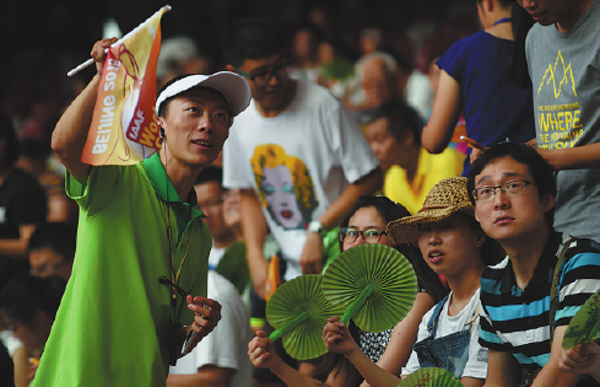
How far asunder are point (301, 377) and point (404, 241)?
65 centimetres

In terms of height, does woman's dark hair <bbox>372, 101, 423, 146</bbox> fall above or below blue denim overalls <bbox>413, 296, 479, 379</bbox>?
above

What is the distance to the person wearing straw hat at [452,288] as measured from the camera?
3.05m

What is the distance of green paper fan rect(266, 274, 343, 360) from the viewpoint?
3148mm

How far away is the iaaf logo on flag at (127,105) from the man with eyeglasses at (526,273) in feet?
3.57

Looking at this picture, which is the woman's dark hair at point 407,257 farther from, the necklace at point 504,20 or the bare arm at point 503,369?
the necklace at point 504,20

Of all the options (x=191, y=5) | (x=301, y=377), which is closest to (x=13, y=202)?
(x=301, y=377)

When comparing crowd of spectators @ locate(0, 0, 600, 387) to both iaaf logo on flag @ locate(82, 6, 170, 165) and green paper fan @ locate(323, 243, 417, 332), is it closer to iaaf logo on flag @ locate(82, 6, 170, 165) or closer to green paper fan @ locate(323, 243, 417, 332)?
green paper fan @ locate(323, 243, 417, 332)

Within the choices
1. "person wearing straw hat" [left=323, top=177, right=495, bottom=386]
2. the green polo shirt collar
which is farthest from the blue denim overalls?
the green polo shirt collar

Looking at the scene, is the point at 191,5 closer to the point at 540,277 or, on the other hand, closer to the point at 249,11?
the point at 249,11

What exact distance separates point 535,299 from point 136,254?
1284 millimetres

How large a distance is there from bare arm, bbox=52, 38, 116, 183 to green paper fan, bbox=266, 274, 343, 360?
81cm

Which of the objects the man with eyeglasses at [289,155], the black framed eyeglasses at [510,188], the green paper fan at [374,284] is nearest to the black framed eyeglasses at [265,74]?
the man with eyeglasses at [289,155]

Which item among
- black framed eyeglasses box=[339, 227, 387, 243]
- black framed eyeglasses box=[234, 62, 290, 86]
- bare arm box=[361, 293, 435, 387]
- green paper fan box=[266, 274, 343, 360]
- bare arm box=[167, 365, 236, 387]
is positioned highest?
black framed eyeglasses box=[234, 62, 290, 86]

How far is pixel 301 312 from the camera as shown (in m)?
3.17
